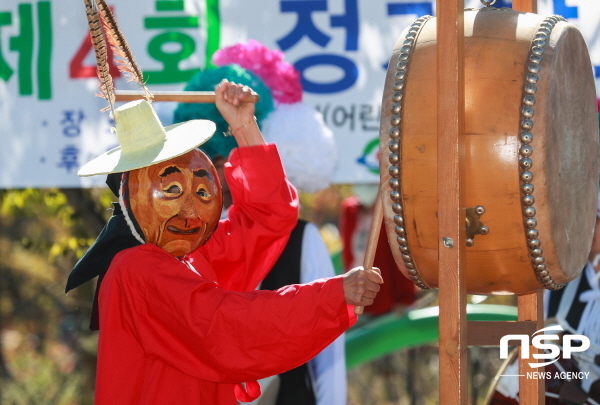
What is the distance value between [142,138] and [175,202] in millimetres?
213

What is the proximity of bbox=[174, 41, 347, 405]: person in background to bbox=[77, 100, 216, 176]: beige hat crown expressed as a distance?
1.03 m

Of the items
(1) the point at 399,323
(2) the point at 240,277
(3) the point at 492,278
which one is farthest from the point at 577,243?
(1) the point at 399,323

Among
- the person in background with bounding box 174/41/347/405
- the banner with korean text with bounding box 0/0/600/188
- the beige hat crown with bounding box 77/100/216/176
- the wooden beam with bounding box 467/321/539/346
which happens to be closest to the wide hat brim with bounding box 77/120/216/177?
the beige hat crown with bounding box 77/100/216/176

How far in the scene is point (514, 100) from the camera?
219cm

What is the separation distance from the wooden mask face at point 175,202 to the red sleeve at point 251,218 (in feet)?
0.91

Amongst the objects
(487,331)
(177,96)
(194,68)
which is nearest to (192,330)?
(177,96)

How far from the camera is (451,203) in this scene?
7.11ft

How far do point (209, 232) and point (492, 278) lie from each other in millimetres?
717

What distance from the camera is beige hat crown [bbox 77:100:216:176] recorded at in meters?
2.38

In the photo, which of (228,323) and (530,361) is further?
(530,361)

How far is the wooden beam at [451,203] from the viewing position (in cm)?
215

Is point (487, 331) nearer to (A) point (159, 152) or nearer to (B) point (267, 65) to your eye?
(A) point (159, 152)

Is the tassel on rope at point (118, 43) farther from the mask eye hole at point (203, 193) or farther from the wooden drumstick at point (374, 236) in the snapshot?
the wooden drumstick at point (374, 236)

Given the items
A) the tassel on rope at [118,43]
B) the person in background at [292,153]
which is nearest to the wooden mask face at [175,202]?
the tassel on rope at [118,43]
